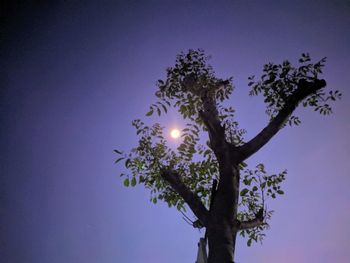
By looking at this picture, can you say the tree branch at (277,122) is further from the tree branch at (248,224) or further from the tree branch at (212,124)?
the tree branch at (248,224)

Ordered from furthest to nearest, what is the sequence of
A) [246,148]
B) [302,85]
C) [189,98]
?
[189,98], [302,85], [246,148]

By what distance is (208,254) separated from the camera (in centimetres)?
346

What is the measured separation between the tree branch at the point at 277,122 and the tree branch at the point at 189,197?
1197 millimetres

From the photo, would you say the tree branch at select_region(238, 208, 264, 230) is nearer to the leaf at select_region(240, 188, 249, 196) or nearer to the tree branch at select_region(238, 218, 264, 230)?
the tree branch at select_region(238, 218, 264, 230)

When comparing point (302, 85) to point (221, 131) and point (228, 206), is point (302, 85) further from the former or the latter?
point (228, 206)

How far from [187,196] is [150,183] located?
1791 mm

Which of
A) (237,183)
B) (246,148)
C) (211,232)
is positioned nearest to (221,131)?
(246,148)

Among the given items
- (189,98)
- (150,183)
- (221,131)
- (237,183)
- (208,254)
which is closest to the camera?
(208,254)

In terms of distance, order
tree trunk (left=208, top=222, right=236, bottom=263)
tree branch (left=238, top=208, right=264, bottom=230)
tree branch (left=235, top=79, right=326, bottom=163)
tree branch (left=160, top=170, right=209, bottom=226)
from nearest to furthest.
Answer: tree trunk (left=208, top=222, right=236, bottom=263)
tree branch (left=160, top=170, right=209, bottom=226)
tree branch (left=238, top=208, right=264, bottom=230)
tree branch (left=235, top=79, right=326, bottom=163)

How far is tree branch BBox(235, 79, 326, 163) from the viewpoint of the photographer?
15.4ft

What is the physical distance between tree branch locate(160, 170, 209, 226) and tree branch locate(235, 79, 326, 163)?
1.20m

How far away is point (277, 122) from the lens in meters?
5.16

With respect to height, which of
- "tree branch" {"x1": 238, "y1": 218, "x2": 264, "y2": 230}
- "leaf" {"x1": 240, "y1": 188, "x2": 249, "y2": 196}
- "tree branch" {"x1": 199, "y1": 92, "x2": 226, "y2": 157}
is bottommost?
"tree branch" {"x1": 238, "y1": 218, "x2": 264, "y2": 230}

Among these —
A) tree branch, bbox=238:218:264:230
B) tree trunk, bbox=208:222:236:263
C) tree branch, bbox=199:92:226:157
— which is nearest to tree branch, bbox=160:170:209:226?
tree trunk, bbox=208:222:236:263
